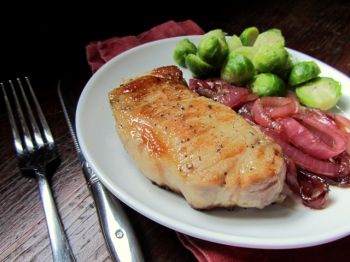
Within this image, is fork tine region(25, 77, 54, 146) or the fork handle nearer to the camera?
the fork handle

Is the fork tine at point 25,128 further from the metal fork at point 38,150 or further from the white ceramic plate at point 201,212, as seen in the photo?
the white ceramic plate at point 201,212

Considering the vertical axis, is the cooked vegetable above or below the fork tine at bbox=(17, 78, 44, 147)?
above

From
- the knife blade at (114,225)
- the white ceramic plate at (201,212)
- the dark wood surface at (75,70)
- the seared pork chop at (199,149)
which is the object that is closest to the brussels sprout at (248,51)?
the seared pork chop at (199,149)

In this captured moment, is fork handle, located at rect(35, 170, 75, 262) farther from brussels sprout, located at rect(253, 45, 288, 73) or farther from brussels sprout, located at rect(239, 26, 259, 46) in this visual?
brussels sprout, located at rect(239, 26, 259, 46)

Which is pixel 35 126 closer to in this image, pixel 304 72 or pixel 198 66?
pixel 198 66

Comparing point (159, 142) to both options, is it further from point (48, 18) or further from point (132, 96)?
point (48, 18)

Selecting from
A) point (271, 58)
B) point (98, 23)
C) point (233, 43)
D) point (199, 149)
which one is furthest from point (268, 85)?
point (98, 23)

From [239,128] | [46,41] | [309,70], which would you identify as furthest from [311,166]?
[46,41]

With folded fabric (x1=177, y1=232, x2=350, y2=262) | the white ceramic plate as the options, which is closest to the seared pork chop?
the white ceramic plate
